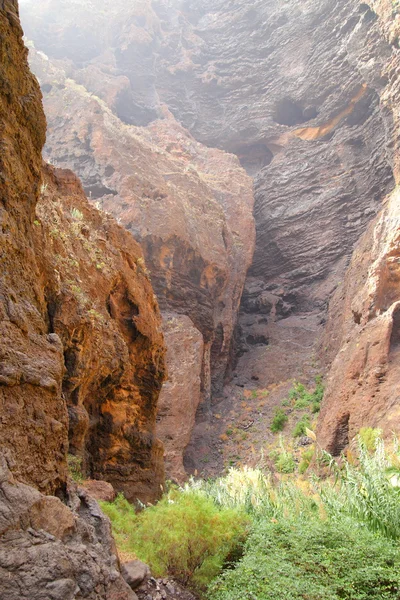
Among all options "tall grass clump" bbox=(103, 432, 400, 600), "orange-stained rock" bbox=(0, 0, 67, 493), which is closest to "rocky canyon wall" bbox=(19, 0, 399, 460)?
"tall grass clump" bbox=(103, 432, 400, 600)

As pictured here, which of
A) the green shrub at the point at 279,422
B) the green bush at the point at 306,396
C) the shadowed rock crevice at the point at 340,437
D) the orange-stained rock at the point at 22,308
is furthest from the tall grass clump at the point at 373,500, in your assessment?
the green bush at the point at 306,396

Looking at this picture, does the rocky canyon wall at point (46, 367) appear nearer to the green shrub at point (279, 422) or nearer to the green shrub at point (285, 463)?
the green shrub at point (285, 463)

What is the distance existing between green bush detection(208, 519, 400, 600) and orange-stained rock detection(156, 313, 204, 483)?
10.6m

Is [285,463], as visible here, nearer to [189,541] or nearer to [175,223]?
[189,541]

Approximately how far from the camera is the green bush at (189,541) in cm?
641

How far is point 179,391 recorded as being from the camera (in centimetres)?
1920

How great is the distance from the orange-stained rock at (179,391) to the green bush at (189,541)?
31.9ft

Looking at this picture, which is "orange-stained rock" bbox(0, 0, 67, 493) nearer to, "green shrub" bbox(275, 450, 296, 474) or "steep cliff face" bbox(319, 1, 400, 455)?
"steep cliff face" bbox(319, 1, 400, 455)

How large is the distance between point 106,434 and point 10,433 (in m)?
6.74

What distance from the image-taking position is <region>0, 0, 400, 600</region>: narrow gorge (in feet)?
14.4

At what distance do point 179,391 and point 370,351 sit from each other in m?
8.14

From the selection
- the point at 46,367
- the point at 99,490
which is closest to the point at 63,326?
the point at 46,367

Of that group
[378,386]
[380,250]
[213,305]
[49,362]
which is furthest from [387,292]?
[49,362]

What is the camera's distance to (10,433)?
3693 millimetres
